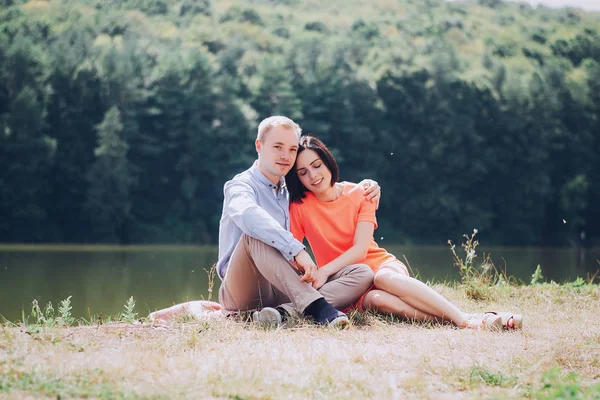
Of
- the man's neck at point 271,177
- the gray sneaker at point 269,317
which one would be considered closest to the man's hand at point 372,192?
the man's neck at point 271,177

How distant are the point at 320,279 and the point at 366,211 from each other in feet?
1.91

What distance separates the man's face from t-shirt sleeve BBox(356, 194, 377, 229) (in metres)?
0.56

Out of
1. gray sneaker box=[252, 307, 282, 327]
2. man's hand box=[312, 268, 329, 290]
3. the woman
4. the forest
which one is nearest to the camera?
gray sneaker box=[252, 307, 282, 327]

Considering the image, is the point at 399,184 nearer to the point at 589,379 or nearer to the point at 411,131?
the point at 411,131

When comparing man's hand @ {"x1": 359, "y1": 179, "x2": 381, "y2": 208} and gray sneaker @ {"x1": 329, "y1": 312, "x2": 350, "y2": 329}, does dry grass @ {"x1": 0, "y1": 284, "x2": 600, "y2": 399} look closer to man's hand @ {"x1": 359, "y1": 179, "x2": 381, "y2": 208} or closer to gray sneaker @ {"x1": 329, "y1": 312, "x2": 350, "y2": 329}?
gray sneaker @ {"x1": 329, "y1": 312, "x2": 350, "y2": 329}

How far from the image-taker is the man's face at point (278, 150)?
4.39 meters

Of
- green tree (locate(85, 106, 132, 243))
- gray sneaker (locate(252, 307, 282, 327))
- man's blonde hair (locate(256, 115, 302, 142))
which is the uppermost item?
man's blonde hair (locate(256, 115, 302, 142))

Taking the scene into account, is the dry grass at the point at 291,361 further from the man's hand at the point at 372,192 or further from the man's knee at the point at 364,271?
the man's hand at the point at 372,192

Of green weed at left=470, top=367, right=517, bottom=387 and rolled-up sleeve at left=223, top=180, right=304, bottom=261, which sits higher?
rolled-up sleeve at left=223, top=180, right=304, bottom=261

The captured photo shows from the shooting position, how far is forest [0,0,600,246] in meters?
29.7

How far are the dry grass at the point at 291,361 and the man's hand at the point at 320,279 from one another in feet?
1.01

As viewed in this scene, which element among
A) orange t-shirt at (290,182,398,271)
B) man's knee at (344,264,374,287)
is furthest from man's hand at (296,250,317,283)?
orange t-shirt at (290,182,398,271)

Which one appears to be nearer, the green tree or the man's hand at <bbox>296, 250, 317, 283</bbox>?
the man's hand at <bbox>296, 250, 317, 283</bbox>

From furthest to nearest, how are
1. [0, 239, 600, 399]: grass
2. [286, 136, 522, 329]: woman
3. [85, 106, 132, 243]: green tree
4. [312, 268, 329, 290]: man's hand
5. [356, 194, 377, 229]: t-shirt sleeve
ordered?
1. [85, 106, 132, 243]: green tree
2. [356, 194, 377, 229]: t-shirt sleeve
3. [286, 136, 522, 329]: woman
4. [312, 268, 329, 290]: man's hand
5. [0, 239, 600, 399]: grass
